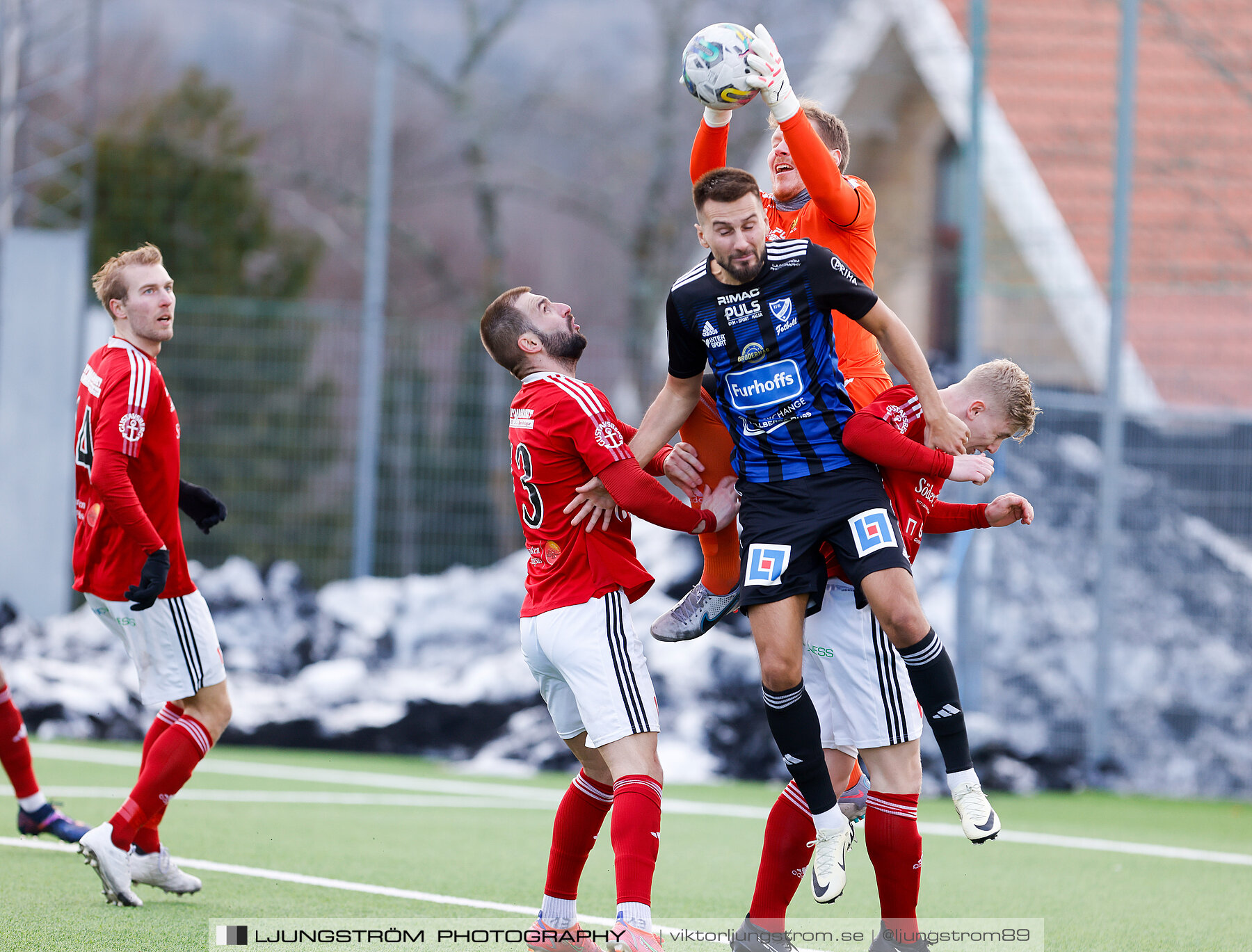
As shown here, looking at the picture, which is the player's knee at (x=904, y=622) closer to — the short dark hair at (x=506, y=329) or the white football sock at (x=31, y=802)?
the short dark hair at (x=506, y=329)

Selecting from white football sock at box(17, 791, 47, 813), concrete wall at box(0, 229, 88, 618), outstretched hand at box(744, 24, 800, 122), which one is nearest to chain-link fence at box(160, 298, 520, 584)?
concrete wall at box(0, 229, 88, 618)

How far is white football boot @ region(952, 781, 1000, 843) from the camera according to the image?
163 inches

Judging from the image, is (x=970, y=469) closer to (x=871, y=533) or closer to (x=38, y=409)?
(x=871, y=533)

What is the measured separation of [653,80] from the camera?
19.4 m

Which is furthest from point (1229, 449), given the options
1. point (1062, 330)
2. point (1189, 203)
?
point (1189, 203)

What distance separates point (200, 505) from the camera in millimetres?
6004

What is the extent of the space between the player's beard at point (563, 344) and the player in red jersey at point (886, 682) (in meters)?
0.93

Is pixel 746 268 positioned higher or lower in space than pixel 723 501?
higher

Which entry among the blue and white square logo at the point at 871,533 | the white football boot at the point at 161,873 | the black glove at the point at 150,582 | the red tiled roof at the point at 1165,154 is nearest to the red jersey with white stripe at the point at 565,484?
the blue and white square logo at the point at 871,533

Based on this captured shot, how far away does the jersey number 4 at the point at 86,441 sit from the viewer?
552 centimetres

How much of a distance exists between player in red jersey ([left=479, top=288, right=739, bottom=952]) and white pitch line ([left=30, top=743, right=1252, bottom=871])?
10.8 feet

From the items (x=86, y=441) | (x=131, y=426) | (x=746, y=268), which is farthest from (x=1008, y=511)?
(x=86, y=441)

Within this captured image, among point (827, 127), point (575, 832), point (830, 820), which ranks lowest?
point (575, 832)

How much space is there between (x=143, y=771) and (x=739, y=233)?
3056mm
